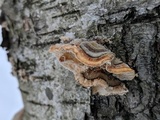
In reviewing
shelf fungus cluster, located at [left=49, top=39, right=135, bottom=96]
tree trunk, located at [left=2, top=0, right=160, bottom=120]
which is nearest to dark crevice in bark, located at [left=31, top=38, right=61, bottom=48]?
tree trunk, located at [left=2, top=0, right=160, bottom=120]

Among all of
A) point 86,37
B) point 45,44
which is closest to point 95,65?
point 86,37

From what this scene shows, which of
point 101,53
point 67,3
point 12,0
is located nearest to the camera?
point 101,53

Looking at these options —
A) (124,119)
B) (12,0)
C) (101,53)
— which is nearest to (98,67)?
(101,53)

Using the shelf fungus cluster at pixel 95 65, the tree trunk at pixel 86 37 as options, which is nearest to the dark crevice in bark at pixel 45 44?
the tree trunk at pixel 86 37

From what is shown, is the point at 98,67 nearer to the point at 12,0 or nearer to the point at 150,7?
the point at 150,7

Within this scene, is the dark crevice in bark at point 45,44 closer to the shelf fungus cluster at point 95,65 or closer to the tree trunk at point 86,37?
the tree trunk at point 86,37

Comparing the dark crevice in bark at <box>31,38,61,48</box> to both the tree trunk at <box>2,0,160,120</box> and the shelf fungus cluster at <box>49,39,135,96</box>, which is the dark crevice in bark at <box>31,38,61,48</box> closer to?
the tree trunk at <box>2,0,160,120</box>
